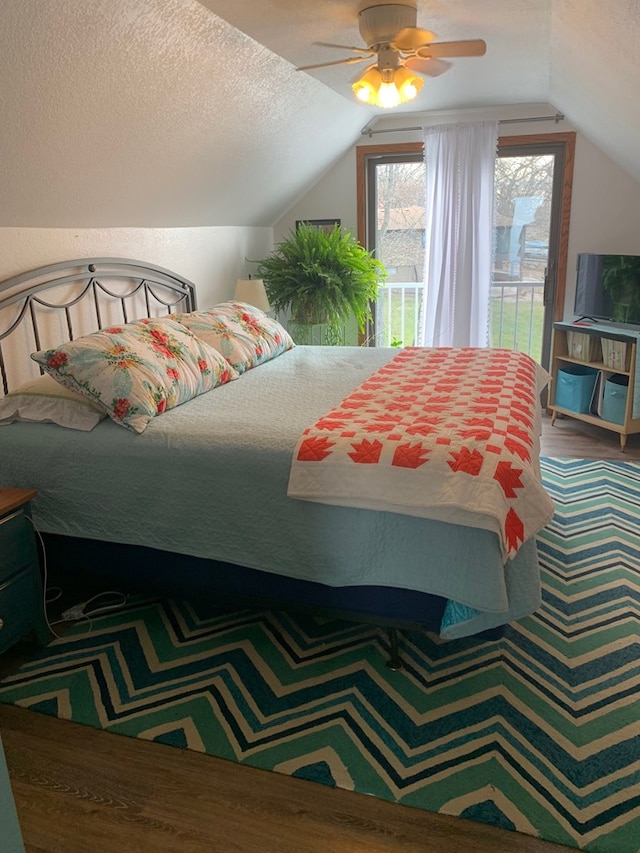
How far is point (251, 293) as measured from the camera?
4352 millimetres

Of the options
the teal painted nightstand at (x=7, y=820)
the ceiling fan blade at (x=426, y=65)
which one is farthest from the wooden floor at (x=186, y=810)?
the ceiling fan blade at (x=426, y=65)

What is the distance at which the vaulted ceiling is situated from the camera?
222 cm

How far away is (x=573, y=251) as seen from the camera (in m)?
4.73

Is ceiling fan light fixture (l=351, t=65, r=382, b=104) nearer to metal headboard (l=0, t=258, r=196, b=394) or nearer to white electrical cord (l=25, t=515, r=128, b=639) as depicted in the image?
metal headboard (l=0, t=258, r=196, b=394)

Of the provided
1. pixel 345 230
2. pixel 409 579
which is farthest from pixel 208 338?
pixel 345 230

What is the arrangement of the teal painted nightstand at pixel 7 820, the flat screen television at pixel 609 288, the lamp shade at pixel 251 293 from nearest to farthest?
the teal painted nightstand at pixel 7 820
the flat screen television at pixel 609 288
the lamp shade at pixel 251 293

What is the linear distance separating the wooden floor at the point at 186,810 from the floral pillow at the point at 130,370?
40.9 inches

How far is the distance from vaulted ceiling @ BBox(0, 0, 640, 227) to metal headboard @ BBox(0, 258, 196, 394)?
23cm

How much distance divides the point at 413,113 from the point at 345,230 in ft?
3.20

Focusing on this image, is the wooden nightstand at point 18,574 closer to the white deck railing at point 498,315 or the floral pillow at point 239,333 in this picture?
the floral pillow at point 239,333

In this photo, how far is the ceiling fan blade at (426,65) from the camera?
2660 millimetres

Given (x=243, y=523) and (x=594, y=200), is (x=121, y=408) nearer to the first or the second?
(x=243, y=523)

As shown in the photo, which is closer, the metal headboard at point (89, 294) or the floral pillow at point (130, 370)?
the floral pillow at point (130, 370)

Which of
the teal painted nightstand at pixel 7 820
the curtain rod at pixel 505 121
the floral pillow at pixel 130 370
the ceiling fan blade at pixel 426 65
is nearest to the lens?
the teal painted nightstand at pixel 7 820
